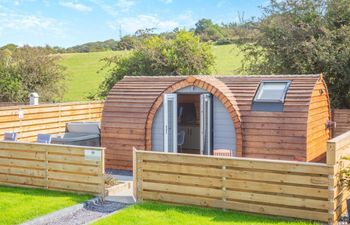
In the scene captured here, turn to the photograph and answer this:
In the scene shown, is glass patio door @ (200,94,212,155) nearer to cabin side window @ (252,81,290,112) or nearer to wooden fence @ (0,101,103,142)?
cabin side window @ (252,81,290,112)

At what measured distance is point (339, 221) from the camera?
28.4 feet

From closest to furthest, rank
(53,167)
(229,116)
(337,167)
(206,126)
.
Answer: (337,167) < (53,167) < (229,116) < (206,126)

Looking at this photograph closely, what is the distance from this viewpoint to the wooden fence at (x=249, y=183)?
27.5 feet

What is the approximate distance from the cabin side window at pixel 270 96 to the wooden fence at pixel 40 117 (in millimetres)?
8913

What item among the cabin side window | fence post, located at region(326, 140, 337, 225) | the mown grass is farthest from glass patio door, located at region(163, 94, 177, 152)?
the mown grass

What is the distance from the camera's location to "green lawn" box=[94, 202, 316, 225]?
28.0 ft

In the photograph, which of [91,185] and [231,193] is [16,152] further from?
[231,193]

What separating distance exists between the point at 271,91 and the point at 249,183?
5.10 metres

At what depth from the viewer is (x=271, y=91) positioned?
44.2 ft

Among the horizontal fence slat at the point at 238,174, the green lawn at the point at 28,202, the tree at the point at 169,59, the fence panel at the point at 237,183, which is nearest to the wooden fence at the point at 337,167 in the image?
the fence panel at the point at 237,183

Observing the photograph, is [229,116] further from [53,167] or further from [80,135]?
[80,135]

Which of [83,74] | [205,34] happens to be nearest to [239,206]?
[205,34]

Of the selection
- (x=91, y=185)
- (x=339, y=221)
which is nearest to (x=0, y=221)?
(x=91, y=185)

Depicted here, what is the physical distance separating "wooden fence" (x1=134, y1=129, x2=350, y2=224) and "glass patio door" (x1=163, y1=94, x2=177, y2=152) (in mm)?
4019
